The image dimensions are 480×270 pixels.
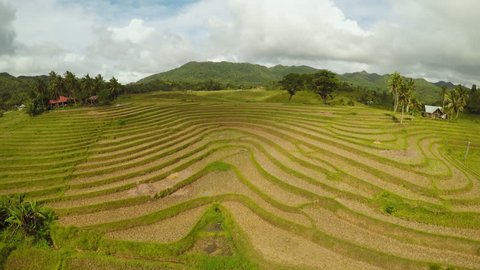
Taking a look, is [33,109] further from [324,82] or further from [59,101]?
[324,82]

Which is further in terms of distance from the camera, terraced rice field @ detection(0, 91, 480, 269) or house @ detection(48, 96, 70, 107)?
house @ detection(48, 96, 70, 107)

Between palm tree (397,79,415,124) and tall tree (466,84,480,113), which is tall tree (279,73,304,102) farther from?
tall tree (466,84,480,113)

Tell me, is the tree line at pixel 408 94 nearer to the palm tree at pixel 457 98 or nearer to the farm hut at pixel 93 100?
the palm tree at pixel 457 98

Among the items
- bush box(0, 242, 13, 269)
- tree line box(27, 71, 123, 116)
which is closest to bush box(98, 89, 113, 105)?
tree line box(27, 71, 123, 116)

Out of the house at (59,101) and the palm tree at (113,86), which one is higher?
the palm tree at (113,86)

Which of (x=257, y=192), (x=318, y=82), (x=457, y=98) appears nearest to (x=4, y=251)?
(x=257, y=192)

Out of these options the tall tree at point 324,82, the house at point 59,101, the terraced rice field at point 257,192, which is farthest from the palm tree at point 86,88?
the tall tree at point 324,82
